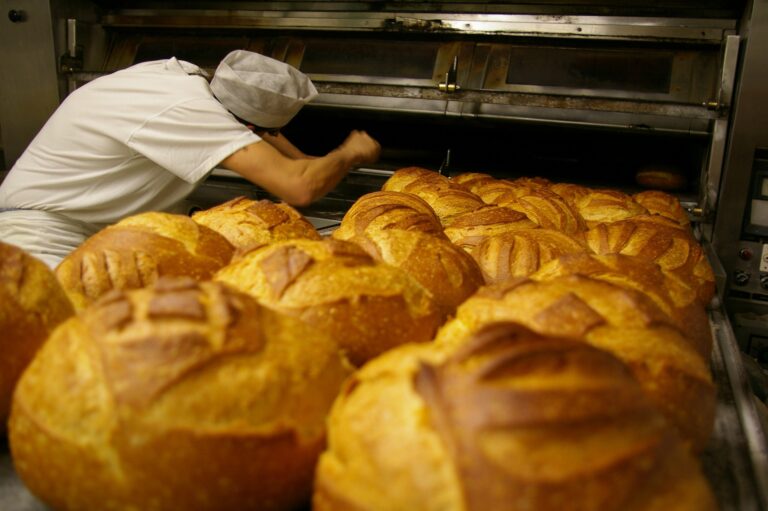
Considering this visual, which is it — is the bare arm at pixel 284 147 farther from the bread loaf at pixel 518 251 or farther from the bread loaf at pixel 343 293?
the bread loaf at pixel 343 293

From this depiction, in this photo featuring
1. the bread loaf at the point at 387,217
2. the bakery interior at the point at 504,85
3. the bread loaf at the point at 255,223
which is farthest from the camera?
the bakery interior at the point at 504,85

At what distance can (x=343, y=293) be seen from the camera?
1.10 meters

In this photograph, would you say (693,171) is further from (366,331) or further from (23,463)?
(23,463)

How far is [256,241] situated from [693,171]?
10.1ft

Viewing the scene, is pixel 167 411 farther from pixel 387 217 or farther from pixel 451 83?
pixel 451 83

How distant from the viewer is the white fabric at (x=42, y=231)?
2.58m

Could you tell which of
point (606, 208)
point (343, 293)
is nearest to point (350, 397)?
point (343, 293)

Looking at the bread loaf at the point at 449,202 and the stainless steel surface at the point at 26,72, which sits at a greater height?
the stainless steel surface at the point at 26,72

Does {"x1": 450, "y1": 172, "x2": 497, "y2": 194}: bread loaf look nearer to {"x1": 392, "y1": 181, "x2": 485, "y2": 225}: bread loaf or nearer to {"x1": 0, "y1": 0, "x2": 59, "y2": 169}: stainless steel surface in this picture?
{"x1": 392, "y1": 181, "x2": 485, "y2": 225}: bread loaf

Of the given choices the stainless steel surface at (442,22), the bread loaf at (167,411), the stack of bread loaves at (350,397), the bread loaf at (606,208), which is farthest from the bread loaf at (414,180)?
the bread loaf at (167,411)

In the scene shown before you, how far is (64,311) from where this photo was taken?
1042mm

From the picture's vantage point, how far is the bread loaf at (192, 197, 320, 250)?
1609 millimetres

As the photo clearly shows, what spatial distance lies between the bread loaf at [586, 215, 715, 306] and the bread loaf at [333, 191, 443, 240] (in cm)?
57

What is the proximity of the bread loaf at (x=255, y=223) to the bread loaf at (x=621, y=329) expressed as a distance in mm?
694
